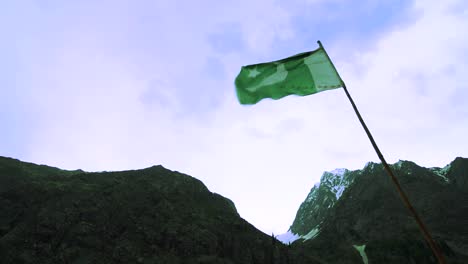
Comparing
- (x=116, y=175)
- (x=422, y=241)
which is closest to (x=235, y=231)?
(x=116, y=175)

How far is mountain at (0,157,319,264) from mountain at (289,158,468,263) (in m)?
26.6

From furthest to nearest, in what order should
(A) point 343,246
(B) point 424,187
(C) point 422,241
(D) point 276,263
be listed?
(B) point 424,187
(A) point 343,246
(C) point 422,241
(D) point 276,263

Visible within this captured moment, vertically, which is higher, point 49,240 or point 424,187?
point 424,187

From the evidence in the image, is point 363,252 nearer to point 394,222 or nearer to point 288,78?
point 394,222

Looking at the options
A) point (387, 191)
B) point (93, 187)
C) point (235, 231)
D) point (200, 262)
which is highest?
point (387, 191)

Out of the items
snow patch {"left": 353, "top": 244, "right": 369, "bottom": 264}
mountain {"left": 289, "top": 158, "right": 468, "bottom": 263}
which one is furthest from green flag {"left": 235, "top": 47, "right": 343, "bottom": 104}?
snow patch {"left": 353, "top": 244, "right": 369, "bottom": 264}

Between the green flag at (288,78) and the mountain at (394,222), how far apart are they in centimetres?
10618

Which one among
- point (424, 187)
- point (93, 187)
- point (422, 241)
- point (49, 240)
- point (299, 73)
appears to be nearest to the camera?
point (299, 73)

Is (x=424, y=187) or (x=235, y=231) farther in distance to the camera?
(x=424, y=187)

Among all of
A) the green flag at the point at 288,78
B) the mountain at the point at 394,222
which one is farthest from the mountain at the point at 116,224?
the green flag at the point at 288,78

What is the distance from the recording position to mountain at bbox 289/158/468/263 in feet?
375

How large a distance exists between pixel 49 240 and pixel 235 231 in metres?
47.1

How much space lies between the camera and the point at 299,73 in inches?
462

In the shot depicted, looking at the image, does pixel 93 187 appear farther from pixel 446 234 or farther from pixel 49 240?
pixel 446 234
